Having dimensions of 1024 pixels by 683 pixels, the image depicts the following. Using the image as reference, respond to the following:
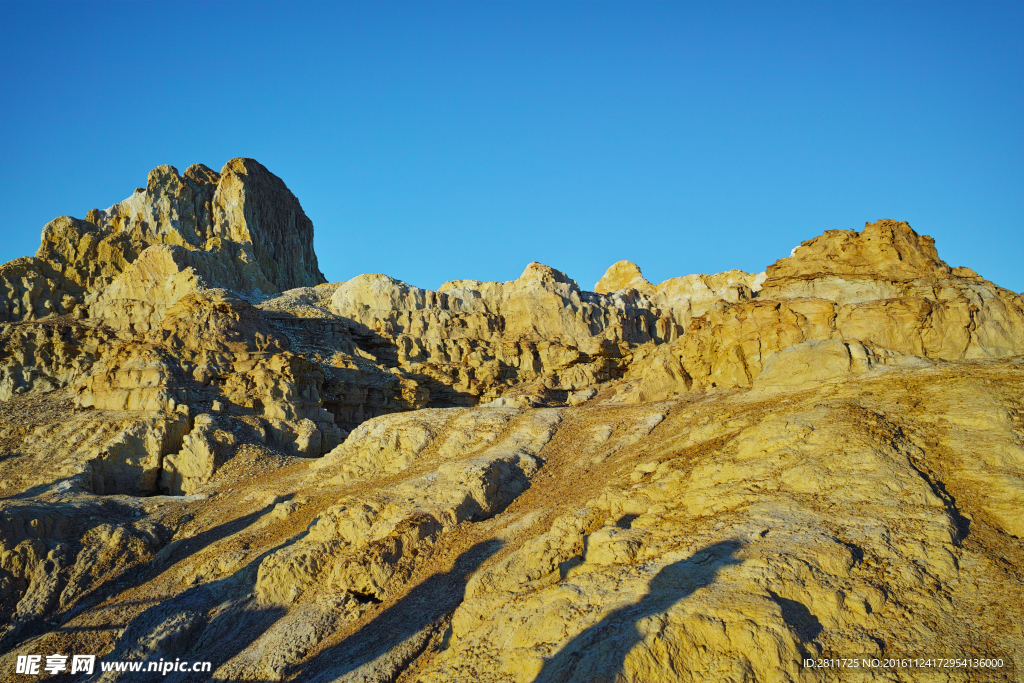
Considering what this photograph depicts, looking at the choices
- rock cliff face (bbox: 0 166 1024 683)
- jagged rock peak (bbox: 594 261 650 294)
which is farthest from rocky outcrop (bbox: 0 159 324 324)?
jagged rock peak (bbox: 594 261 650 294)

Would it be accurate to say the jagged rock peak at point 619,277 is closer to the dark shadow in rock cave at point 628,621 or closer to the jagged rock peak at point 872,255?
the jagged rock peak at point 872,255

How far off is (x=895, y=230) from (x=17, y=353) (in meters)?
47.3

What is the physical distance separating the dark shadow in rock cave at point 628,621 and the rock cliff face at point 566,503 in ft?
0.18

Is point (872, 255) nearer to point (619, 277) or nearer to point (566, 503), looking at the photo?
point (566, 503)

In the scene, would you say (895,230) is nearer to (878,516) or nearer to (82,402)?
(878,516)

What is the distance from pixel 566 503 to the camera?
1745 centimetres

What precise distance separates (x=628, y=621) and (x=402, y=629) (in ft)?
17.0

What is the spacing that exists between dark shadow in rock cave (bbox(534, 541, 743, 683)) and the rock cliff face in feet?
0.18

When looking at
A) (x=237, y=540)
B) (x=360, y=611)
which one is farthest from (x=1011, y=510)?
(x=237, y=540)

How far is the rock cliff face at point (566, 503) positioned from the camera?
1067cm

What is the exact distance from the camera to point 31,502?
20.1 metres

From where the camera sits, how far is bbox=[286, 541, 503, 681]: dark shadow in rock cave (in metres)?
12.5

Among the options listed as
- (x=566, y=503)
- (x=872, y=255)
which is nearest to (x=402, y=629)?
(x=566, y=503)

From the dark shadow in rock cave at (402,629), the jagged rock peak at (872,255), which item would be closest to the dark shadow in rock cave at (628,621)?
the dark shadow in rock cave at (402,629)
